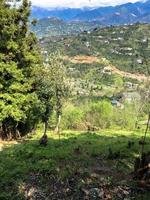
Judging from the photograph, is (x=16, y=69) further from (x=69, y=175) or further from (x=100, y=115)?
(x=100, y=115)

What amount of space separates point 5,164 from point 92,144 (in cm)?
1124

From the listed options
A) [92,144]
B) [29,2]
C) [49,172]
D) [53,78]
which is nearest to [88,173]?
[49,172]

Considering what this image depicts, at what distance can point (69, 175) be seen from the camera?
1047 inches

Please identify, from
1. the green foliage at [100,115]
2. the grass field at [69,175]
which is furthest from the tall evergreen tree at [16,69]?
the green foliage at [100,115]

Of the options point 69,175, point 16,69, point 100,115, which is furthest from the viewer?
point 100,115

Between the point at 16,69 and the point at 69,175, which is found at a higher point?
the point at 16,69

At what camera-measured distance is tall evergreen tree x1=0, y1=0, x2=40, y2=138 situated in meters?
51.8

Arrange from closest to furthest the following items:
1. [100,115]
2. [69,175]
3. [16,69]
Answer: [69,175]
[16,69]
[100,115]

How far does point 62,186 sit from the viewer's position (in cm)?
2530

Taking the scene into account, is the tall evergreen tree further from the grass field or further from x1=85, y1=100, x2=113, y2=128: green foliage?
x1=85, y1=100, x2=113, y2=128: green foliage

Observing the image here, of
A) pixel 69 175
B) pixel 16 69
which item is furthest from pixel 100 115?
pixel 69 175

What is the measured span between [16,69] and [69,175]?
93.6 feet

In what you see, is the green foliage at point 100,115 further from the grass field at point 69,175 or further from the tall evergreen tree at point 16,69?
the grass field at point 69,175

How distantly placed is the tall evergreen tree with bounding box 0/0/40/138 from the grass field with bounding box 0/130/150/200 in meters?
19.3
